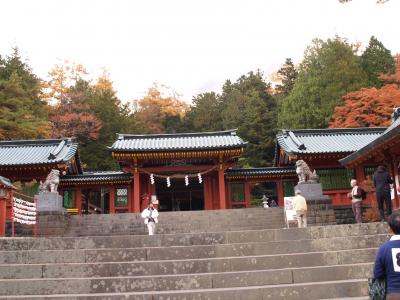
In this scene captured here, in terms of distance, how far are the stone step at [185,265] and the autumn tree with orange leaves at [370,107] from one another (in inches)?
833

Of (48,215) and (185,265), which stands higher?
(48,215)

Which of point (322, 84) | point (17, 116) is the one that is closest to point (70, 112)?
point (17, 116)

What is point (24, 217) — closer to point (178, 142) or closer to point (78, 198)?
point (78, 198)

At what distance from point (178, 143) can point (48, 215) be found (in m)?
10.1

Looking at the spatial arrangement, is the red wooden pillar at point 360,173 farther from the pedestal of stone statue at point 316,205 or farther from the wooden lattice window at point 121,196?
the wooden lattice window at point 121,196

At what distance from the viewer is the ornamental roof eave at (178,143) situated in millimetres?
21156

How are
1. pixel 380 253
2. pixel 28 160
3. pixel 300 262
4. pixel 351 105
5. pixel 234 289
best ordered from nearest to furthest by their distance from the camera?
1. pixel 380 253
2. pixel 234 289
3. pixel 300 262
4. pixel 28 160
5. pixel 351 105

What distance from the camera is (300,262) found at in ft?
24.3

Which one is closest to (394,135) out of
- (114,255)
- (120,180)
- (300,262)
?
(300,262)

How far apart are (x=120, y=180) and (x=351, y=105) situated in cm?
1661

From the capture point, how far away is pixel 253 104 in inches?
1549

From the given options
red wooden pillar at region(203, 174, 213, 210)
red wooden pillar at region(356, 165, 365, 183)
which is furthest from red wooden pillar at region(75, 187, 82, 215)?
red wooden pillar at region(356, 165, 365, 183)

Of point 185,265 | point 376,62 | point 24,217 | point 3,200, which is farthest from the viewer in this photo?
point 376,62

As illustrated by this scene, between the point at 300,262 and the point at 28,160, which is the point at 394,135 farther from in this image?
the point at 28,160
